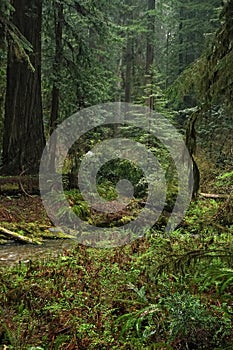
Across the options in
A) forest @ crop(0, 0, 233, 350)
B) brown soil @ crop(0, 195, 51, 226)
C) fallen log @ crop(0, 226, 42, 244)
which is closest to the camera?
forest @ crop(0, 0, 233, 350)

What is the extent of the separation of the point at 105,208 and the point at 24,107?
13.2 ft

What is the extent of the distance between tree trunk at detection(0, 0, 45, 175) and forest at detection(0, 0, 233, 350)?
0.03 metres

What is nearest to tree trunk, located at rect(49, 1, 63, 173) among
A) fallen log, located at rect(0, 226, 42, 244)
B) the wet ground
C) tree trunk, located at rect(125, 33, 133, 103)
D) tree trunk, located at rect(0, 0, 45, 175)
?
tree trunk, located at rect(0, 0, 45, 175)

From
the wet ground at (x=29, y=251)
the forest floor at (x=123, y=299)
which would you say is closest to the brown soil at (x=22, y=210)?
the wet ground at (x=29, y=251)

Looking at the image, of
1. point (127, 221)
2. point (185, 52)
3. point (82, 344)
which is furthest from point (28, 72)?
point (185, 52)

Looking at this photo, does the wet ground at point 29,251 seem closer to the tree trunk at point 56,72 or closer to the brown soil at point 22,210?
the brown soil at point 22,210

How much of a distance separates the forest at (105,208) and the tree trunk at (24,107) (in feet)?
0.10

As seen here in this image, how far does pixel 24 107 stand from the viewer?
37.0ft

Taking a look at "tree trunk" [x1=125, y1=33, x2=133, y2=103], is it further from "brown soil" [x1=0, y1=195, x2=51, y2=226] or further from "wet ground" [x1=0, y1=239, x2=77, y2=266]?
"wet ground" [x1=0, y1=239, x2=77, y2=266]

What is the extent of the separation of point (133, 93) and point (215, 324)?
2482cm

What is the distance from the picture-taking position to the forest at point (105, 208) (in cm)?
341

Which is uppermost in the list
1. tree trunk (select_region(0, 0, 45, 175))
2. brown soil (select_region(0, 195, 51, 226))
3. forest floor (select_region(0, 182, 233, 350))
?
tree trunk (select_region(0, 0, 45, 175))

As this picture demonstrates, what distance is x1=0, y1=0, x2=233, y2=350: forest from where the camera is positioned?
341 centimetres

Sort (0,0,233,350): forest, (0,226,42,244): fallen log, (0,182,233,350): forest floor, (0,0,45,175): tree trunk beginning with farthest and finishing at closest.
Answer: (0,0,45,175): tree trunk → (0,226,42,244): fallen log → (0,0,233,350): forest → (0,182,233,350): forest floor
